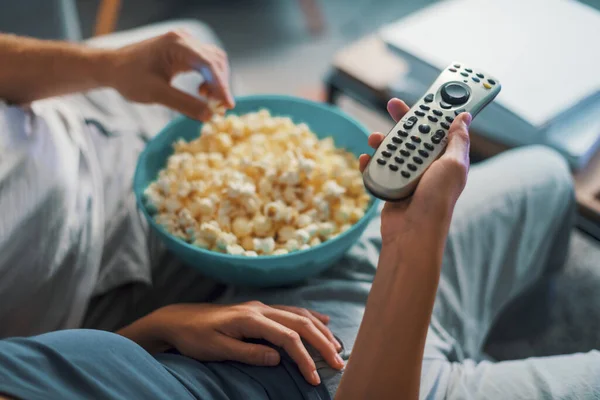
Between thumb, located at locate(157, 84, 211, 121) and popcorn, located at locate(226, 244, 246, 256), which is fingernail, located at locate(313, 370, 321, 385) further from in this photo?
thumb, located at locate(157, 84, 211, 121)

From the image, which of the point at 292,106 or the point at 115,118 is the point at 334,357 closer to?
the point at 292,106

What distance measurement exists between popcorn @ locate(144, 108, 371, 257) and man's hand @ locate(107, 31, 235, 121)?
4 centimetres

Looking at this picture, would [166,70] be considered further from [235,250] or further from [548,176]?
[548,176]

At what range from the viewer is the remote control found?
0.58 m

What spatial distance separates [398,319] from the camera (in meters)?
0.55

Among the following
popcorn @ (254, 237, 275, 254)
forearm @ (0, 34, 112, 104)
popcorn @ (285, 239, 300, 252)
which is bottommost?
popcorn @ (254, 237, 275, 254)

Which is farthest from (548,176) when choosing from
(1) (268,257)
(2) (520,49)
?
(1) (268,257)

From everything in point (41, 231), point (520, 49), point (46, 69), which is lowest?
point (41, 231)

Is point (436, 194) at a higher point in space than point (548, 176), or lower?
higher

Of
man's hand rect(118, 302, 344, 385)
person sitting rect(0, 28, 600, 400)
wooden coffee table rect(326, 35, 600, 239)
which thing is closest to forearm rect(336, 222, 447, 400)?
person sitting rect(0, 28, 600, 400)

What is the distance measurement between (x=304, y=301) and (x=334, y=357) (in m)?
0.12

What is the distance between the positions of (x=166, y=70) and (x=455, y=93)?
1.45 feet

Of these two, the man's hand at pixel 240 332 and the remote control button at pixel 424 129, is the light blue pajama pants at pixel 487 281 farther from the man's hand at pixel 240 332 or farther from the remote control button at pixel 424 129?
the remote control button at pixel 424 129

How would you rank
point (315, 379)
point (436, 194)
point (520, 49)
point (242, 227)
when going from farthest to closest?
point (520, 49), point (242, 227), point (315, 379), point (436, 194)
